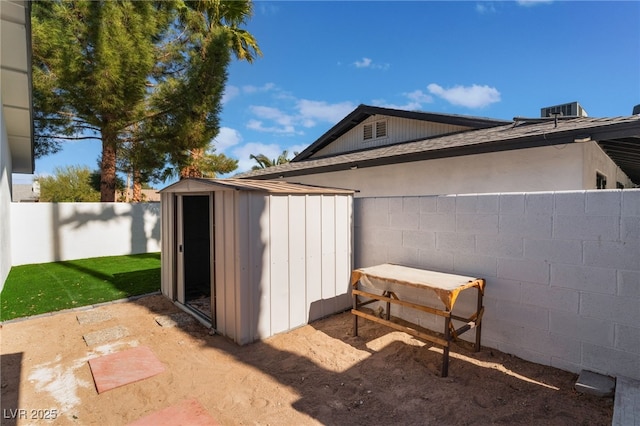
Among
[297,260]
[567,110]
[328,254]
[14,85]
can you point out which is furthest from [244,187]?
[567,110]

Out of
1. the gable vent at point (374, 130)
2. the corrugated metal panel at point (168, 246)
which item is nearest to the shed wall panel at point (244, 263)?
the corrugated metal panel at point (168, 246)

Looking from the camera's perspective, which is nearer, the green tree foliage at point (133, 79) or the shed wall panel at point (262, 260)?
the shed wall panel at point (262, 260)

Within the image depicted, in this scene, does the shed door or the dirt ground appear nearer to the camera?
the dirt ground

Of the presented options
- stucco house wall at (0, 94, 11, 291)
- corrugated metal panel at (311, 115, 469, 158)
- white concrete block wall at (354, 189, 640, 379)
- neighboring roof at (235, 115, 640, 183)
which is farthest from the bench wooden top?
stucco house wall at (0, 94, 11, 291)

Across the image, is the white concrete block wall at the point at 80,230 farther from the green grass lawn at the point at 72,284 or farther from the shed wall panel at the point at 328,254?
the shed wall panel at the point at 328,254

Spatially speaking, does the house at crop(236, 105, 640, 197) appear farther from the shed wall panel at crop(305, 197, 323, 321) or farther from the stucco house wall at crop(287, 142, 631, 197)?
the shed wall panel at crop(305, 197, 323, 321)

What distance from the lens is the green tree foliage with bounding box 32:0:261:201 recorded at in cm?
795

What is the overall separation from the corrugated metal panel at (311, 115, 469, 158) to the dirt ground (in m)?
6.83

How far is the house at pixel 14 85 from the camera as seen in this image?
4.72 metres

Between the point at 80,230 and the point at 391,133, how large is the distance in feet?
36.1

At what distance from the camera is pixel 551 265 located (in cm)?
310

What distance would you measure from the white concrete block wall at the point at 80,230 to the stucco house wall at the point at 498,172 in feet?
27.5

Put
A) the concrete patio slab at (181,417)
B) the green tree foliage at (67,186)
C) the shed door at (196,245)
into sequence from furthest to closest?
the green tree foliage at (67,186)
the shed door at (196,245)
the concrete patio slab at (181,417)

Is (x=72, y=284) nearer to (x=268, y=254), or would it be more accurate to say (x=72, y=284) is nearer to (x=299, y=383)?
(x=268, y=254)
